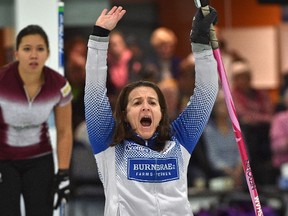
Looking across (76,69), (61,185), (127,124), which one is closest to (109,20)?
(127,124)

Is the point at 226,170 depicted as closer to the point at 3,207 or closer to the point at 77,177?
the point at 77,177

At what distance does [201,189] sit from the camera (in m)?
8.59

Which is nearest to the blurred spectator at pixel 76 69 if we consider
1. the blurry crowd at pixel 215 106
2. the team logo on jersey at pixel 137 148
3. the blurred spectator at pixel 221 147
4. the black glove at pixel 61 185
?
the blurry crowd at pixel 215 106

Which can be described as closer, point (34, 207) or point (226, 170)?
point (34, 207)

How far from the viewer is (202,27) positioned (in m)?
5.35

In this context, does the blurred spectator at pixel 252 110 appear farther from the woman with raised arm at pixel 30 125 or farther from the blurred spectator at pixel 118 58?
the woman with raised arm at pixel 30 125

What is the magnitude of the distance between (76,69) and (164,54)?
81cm

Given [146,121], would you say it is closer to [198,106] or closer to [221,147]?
[198,106]

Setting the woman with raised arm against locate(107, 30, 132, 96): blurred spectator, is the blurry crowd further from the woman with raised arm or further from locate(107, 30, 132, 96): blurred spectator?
the woman with raised arm

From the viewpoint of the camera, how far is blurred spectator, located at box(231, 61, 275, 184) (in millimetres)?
9219

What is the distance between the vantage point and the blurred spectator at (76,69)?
8758 millimetres

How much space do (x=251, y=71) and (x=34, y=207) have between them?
3753 millimetres

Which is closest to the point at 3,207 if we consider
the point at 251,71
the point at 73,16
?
the point at 73,16

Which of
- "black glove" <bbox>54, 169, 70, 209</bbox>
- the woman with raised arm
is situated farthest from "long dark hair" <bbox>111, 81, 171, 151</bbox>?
"black glove" <bbox>54, 169, 70, 209</bbox>
